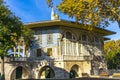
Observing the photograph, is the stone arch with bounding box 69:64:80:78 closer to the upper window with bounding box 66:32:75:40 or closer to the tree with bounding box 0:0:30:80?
the upper window with bounding box 66:32:75:40

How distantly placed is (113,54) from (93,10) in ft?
171

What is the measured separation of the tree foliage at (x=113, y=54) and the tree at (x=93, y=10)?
50.3m

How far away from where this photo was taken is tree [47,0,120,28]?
75.9ft

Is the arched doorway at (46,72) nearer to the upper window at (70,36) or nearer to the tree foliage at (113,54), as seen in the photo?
the upper window at (70,36)

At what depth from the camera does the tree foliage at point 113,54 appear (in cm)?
A: 7348

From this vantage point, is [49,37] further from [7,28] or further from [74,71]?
[7,28]

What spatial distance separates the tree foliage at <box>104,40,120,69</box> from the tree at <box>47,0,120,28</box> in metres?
50.3

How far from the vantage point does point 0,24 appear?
30781mm

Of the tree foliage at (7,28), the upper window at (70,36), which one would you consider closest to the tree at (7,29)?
the tree foliage at (7,28)

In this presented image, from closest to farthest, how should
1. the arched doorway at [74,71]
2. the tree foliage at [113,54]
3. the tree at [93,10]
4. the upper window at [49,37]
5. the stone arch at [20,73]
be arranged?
the tree at [93,10], the stone arch at [20,73], the upper window at [49,37], the arched doorway at [74,71], the tree foliage at [113,54]

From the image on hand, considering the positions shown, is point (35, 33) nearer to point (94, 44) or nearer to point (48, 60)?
point (48, 60)

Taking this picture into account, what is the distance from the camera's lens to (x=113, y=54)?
241 ft

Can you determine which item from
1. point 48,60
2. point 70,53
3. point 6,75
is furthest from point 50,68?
point 6,75

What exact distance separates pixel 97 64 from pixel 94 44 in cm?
423
